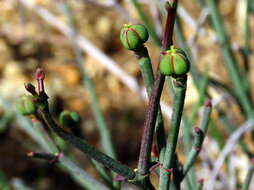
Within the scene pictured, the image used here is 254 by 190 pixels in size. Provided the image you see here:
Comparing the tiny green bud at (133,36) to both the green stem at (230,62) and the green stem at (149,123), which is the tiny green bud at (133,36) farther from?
the green stem at (230,62)

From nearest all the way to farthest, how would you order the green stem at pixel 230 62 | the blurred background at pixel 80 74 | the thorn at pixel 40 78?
the thorn at pixel 40 78 → the green stem at pixel 230 62 → the blurred background at pixel 80 74

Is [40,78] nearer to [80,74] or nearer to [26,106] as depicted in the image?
[26,106]

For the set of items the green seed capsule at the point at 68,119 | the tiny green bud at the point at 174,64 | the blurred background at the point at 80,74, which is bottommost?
the blurred background at the point at 80,74

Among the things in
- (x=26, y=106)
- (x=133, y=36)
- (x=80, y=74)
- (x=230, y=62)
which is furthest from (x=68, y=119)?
(x=80, y=74)

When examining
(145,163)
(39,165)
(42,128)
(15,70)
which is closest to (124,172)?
(145,163)

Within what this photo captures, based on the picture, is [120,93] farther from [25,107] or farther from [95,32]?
[25,107]

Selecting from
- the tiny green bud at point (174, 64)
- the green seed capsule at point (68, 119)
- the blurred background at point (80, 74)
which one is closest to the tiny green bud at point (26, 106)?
the green seed capsule at point (68, 119)
